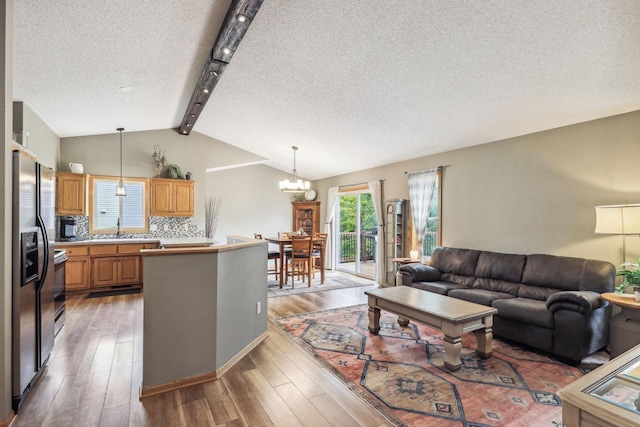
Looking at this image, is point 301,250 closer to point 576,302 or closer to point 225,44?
point 225,44

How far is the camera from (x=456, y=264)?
469 cm

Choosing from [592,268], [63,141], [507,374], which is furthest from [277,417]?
[63,141]

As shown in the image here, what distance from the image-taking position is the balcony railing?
25.0 ft

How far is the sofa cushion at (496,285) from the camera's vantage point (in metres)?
3.97

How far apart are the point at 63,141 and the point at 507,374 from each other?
7587 millimetres

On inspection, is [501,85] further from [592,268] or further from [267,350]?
[267,350]

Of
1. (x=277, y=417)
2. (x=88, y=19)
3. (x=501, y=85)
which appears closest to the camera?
(x=277, y=417)

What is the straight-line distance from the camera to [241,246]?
3029mm

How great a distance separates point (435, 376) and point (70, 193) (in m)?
6.41

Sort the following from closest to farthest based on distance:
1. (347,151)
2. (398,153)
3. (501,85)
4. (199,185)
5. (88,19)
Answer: (88,19) → (501,85) → (398,153) → (347,151) → (199,185)

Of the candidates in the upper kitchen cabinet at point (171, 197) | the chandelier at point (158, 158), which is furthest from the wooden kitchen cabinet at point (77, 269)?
the chandelier at point (158, 158)

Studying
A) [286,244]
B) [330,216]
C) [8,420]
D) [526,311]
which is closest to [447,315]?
[526,311]

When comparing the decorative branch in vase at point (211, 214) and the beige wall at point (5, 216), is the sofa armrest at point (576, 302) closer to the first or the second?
the beige wall at point (5, 216)

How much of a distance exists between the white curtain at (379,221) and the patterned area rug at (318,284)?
34 cm
